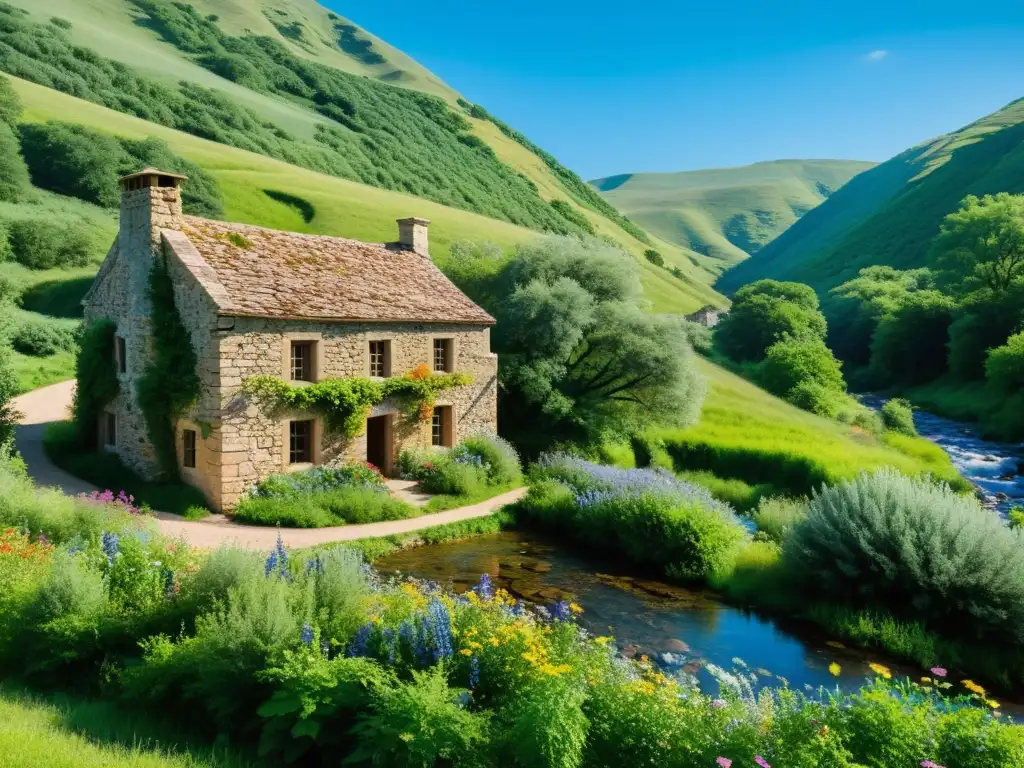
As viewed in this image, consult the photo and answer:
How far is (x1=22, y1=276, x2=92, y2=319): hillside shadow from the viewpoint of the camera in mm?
35125

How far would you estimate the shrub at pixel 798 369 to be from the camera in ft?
131

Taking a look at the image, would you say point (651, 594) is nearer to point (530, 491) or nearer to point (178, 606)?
point (530, 491)

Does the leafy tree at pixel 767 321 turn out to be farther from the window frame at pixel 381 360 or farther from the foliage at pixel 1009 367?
the window frame at pixel 381 360

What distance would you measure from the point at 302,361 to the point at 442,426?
18.7 ft

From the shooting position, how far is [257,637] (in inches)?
268

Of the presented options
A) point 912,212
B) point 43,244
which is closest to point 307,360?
point 43,244

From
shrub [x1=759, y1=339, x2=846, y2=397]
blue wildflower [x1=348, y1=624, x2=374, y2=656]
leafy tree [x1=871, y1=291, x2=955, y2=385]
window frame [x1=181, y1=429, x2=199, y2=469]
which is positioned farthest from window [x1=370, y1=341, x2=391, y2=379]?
leafy tree [x1=871, y1=291, x2=955, y2=385]

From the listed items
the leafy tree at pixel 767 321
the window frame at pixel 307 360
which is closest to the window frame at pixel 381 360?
the window frame at pixel 307 360

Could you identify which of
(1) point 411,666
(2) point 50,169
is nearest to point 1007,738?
(1) point 411,666

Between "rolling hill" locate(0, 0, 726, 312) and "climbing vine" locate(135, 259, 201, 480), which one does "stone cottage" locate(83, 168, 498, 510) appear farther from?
"rolling hill" locate(0, 0, 726, 312)

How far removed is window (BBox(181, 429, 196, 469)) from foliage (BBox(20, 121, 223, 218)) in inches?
1292

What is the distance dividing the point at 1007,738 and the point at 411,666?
5.08 m

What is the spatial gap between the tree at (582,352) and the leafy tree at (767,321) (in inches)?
1178

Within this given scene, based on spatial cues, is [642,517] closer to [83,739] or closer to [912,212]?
[83,739]
